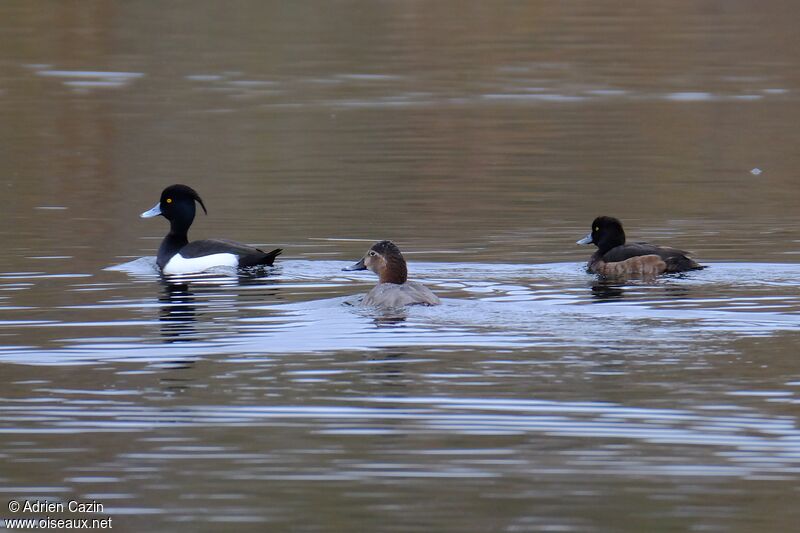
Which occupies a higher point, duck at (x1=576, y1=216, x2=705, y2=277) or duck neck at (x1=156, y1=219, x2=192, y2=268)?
duck neck at (x1=156, y1=219, x2=192, y2=268)

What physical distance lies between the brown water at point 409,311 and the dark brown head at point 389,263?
41 cm

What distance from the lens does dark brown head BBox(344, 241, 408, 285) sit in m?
12.6

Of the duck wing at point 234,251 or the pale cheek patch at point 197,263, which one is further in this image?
the pale cheek patch at point 197,263

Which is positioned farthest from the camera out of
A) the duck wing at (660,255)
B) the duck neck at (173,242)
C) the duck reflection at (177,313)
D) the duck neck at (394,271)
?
the duck neck at (173,242)

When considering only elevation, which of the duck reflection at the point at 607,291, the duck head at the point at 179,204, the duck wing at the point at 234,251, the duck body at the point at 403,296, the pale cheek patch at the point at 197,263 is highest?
the duck head at the point at 179,204

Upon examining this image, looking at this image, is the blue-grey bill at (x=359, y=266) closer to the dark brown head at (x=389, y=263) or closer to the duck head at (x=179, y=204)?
the dark brown head at (x=389, y=263)

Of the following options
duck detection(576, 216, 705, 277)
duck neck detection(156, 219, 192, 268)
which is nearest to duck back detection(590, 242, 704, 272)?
duck detection(576, 216, 705, 277)

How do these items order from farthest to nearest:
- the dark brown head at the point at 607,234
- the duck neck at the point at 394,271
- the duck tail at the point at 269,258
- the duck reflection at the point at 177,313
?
1. the dark brown head at the point at 607,234
2. the duck tail at the point at 269,258
3. the duck neck at the point at 394,271
4. the duck reflection at the point at 177,313

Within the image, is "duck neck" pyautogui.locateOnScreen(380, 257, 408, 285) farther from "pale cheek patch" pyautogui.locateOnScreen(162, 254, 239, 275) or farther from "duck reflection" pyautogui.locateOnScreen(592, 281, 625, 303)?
"pale cheek patch" pyautogui.locateOnScreen(162, 254, 239, 275)

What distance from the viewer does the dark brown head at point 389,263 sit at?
12.6 metres

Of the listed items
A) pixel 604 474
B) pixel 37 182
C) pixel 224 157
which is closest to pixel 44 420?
pixel 604 474

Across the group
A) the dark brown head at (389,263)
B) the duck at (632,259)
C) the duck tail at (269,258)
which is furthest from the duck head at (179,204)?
the duck at (632,259)

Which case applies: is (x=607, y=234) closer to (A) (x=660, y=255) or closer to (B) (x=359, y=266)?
(A) (x=660, y=255)

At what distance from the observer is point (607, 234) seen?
1438 centimetres
